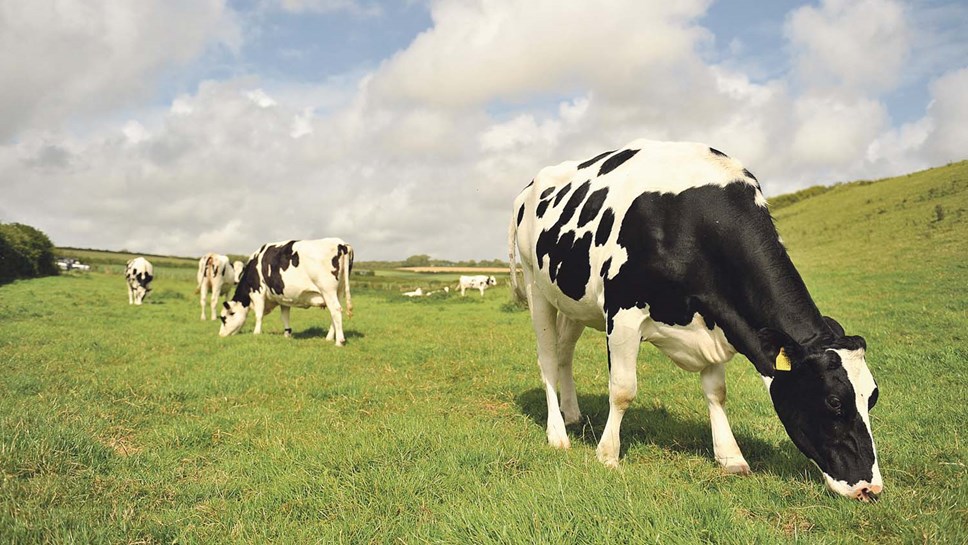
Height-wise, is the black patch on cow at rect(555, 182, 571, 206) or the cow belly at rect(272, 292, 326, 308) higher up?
the black patch on cow at rect(555, 182, 571, 206)

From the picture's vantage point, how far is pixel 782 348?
3.96 meters

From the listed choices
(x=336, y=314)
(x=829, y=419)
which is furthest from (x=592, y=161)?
(x=336, y=314)

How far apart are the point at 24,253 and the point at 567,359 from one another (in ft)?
155

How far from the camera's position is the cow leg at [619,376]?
4570 mm

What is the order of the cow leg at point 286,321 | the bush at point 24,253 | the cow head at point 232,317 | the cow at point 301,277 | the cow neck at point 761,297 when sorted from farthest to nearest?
the bush at point 24,253 → the cow head at point 232,317 → the cow leg at point 286,321 → the cow at point 301,277 → the cow neck at point 761,297

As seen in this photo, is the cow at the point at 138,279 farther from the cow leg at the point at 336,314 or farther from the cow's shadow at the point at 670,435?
the cow's shadow at the point at 670,435

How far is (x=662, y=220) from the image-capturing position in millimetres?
4457

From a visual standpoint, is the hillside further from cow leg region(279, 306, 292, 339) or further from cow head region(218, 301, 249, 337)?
cow head region(218, 301, 249, 337)

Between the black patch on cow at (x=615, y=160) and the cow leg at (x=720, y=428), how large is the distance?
80.1 inches

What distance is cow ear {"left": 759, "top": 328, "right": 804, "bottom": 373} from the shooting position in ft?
12.8

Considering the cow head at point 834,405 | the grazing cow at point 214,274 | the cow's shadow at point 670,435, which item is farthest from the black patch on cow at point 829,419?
the grazing cow at point 214,274

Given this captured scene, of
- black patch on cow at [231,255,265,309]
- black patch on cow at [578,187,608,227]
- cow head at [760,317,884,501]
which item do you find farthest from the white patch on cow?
black patch on cow at [231,255,265,309]

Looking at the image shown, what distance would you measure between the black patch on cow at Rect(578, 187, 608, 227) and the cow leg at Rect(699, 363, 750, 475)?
168 centimetres

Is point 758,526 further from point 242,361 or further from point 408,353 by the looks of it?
point 242,361
